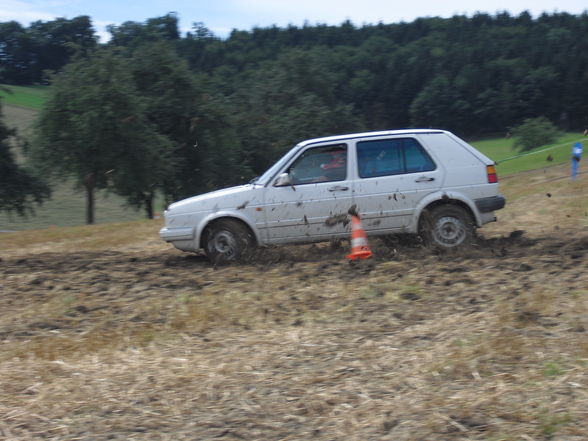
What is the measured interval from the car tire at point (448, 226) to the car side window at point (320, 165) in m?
1.28

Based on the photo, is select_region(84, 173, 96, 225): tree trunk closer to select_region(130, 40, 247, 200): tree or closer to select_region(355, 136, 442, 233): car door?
select_region(130, 40, 247, 200): tree

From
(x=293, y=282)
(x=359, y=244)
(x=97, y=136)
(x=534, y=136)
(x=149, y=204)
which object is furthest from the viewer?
(x=534, y=136)

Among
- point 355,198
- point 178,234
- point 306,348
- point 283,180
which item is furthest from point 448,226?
point 306,348

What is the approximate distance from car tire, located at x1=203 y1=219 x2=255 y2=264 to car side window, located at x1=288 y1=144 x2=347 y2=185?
3.09ft

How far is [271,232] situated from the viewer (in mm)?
9352

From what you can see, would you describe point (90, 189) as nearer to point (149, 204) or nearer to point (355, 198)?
point (149, 204)

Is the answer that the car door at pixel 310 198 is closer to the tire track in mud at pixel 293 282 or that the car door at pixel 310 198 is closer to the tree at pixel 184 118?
the tire track in mud at pixel 293 282

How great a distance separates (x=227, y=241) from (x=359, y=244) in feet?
5.80

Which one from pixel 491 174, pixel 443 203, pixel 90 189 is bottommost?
pixel 443 203

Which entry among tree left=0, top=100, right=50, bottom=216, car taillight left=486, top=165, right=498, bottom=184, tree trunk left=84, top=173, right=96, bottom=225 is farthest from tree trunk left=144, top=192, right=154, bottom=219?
car taillight left=486, top=165, right=498, bottom=184

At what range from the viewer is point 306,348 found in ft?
18.9

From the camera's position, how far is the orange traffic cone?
8758mm

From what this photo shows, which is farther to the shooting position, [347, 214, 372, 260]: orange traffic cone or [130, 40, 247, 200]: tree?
[130, 40, 247, 200]: tree

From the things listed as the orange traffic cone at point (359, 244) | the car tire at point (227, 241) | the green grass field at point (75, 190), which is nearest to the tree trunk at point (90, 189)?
the green grass field at point (75, 190)
